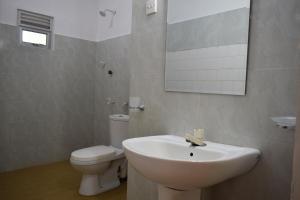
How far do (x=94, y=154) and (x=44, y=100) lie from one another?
1.17 m

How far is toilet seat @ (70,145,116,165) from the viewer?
2.16 meters

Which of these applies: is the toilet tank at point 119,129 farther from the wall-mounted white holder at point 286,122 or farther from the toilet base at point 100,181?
the wall-mounted white holder at point 286,122

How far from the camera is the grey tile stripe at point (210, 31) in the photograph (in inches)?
51.5

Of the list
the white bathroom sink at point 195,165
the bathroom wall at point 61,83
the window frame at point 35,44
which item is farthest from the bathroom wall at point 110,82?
the white bathroom sink at point 195,165

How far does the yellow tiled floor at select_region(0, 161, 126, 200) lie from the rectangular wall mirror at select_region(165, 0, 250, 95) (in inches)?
53.6

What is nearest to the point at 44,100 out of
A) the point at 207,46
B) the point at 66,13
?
the point at 66,13

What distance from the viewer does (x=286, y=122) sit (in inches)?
43.4

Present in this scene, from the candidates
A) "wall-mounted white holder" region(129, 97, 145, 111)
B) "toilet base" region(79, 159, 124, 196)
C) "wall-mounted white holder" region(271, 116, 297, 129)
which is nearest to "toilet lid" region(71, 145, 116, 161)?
"toilet base" region(79, 159, 124, 196)

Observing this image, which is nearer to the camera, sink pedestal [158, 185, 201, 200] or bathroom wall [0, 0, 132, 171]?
sink pedestal [158, 185, 201, 200]

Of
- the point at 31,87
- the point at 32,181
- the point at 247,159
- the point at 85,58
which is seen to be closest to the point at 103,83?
the point at 85,58

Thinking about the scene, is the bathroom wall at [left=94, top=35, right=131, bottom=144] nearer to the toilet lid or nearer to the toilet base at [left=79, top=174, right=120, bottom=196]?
the toilet lid

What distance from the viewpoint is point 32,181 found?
8.30 feet

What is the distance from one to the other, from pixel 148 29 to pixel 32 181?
197 cm

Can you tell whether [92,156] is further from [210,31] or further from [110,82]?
[210,31]
